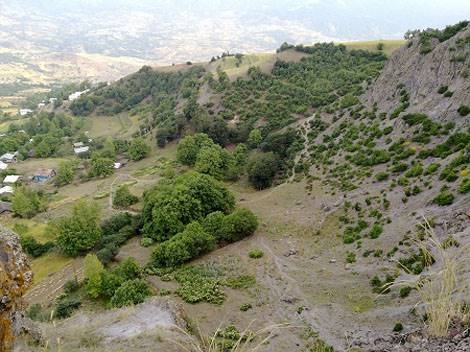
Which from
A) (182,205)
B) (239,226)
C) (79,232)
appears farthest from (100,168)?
(239,226)

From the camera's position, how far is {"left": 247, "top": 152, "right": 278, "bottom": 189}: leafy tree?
73.6 meters

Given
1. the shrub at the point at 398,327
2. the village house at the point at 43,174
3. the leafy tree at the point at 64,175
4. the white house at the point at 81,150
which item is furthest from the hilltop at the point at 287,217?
the white house at the point at 81,150

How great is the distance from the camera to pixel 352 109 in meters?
76.2

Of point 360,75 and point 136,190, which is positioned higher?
point 360,75

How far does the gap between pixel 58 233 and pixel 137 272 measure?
73.6ft

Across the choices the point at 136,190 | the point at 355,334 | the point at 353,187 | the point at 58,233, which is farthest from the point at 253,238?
the point at 136,190

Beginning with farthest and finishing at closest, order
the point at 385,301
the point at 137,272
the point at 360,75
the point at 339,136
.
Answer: the point at 360,75
the point at 339,136
the point at 137,272
the point at 385,301

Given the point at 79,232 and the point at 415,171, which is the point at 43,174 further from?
the point at 415,171

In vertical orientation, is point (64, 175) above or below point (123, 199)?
below

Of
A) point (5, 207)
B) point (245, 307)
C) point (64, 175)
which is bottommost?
point (5, 207)

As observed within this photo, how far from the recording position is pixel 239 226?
5306 cm

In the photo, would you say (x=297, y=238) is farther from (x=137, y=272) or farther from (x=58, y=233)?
(x=58, y=233)

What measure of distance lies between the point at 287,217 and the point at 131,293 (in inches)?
921

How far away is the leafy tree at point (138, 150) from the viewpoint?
111938 mm
